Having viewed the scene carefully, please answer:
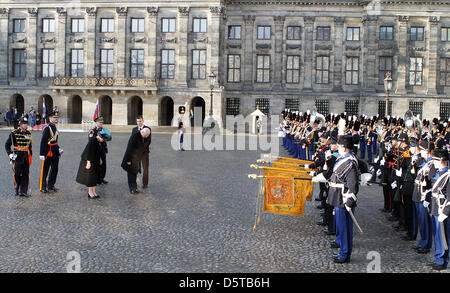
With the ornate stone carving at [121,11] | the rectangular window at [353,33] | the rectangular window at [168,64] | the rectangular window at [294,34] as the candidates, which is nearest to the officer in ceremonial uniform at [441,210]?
the rectangular window at [168,64]

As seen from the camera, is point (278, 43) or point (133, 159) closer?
point (133, 159)

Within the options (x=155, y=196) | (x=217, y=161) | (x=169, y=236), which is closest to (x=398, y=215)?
(x=169, y=236)

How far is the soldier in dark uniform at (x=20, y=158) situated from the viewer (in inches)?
481

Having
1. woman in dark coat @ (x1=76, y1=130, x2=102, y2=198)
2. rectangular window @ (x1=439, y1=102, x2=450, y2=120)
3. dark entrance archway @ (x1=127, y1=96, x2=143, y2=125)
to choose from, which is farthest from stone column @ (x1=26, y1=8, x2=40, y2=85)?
rectangular window @ (x1=439, y1=102, x2=450, y2=120)

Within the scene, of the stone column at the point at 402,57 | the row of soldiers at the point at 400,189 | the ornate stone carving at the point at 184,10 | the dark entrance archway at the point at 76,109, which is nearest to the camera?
the row of soldiers at the point at 400,189

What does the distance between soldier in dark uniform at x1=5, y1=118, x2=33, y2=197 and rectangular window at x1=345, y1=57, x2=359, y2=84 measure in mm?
38421

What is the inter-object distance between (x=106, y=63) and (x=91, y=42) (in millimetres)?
2408

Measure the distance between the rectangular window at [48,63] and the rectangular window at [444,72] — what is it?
38.2 m

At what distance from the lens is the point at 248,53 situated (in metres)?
46.2

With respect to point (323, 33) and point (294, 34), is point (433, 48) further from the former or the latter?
point (294, 34)

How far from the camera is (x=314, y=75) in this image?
46.0 metres

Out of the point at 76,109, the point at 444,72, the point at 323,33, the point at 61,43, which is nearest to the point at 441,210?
the point at 323,33

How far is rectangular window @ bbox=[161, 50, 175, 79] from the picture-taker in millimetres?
44781

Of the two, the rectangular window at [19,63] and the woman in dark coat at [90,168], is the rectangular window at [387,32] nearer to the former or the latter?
the rectangular window at [19,63]
